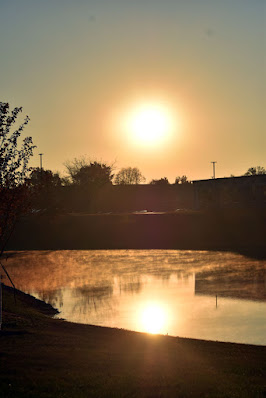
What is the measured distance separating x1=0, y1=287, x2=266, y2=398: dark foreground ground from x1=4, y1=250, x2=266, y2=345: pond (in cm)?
383

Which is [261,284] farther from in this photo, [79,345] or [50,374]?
[50,374]

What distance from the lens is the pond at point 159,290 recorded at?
2192 cm

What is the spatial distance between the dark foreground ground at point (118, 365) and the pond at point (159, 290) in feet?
12.6

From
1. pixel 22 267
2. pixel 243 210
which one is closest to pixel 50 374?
pixel 22 267

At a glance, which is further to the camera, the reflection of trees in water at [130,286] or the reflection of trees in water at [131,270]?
the reflection of trees in water at [131,270]

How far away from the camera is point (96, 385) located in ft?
34.2

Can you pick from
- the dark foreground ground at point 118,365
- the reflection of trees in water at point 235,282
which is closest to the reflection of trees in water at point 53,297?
the reflection of trees in water at point 235,282

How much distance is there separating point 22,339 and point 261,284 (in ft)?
64.3

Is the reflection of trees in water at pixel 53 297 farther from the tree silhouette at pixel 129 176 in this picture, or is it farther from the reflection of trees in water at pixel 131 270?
the tree silhouette at pixel 129 176

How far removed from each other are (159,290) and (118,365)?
18.6 meters

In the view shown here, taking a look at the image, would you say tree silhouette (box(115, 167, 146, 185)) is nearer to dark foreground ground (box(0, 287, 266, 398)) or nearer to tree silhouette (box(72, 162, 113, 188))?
tree silhouette (box(72, 162, 113, 188))

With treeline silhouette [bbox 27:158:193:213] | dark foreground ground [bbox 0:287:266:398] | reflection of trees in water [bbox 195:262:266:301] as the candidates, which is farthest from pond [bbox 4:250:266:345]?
treeline silhouette [bbox 27:158:193:213]

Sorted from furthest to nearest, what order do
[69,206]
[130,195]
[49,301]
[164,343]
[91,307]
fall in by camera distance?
1. [130,195]
2. [69,206]
3. [49,301]
4. [91,307]
5. [164,343]

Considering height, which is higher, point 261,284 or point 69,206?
point 69,206
